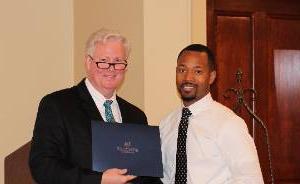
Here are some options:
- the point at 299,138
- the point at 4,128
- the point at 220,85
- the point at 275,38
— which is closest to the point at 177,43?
the point at 220,85

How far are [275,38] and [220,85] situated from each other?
1.72 ft

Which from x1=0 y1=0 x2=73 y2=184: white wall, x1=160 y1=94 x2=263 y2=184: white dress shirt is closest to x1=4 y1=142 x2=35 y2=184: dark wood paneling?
x1=0 y1=0 x2=73 y2=184: white wall

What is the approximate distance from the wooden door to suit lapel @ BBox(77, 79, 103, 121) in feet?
4.19

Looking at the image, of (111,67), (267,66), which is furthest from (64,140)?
(267,66)

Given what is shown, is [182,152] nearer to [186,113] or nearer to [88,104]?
[186,113]

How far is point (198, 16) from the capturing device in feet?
10.3

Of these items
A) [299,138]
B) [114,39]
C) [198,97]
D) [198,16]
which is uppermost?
[198,16]

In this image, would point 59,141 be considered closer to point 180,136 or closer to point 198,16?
point 180,136

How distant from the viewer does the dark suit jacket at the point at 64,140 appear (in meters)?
1.94

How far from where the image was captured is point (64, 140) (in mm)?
2035

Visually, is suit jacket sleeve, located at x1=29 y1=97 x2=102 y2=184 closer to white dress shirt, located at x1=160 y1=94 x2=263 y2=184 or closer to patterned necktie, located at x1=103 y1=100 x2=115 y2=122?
patterned necktie, located at x1=103 y1=100 x2=115 y2=122

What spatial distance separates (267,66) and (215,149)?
1363mm

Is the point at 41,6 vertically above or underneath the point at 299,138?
above

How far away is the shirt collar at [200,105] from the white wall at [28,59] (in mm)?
1608
